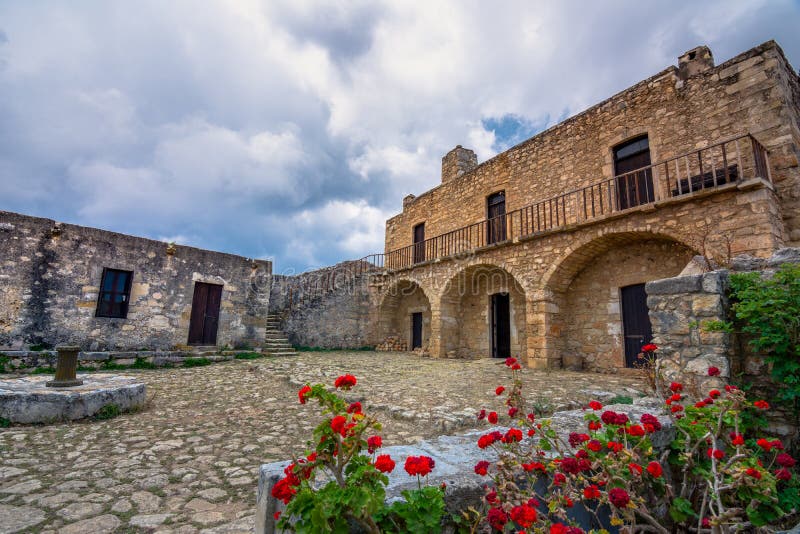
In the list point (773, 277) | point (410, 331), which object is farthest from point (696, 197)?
point (410, 331)

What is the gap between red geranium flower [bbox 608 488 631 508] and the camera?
1.20m

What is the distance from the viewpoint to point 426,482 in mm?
1381

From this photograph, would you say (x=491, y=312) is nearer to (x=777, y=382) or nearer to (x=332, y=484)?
(x=777, y=382)

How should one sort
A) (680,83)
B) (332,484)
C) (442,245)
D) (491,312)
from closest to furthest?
(332,484)
(680,83)
(491,312)
(442,245)

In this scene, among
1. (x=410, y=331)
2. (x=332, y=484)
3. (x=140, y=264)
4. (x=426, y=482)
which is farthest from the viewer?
(x=410, y=331)

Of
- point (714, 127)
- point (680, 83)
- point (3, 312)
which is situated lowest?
point (3, 312)

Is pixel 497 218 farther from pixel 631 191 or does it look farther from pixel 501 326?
pixel 631 191

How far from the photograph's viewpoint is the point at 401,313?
51.4ft

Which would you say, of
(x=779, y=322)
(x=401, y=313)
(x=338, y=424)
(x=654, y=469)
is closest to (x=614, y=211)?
(x=779, y=322)

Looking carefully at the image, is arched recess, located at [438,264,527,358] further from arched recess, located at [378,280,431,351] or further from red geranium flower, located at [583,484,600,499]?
red geranium flower, located at [583,484,600,499]

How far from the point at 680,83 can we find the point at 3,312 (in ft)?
48.1

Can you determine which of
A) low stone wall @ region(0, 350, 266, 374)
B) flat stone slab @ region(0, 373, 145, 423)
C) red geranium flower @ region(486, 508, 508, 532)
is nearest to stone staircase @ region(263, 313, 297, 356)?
low stone wall @ region(0, 350, 266, 374)

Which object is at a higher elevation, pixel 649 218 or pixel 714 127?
pixel 714 127

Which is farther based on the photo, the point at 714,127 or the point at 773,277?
the point at 714,127
